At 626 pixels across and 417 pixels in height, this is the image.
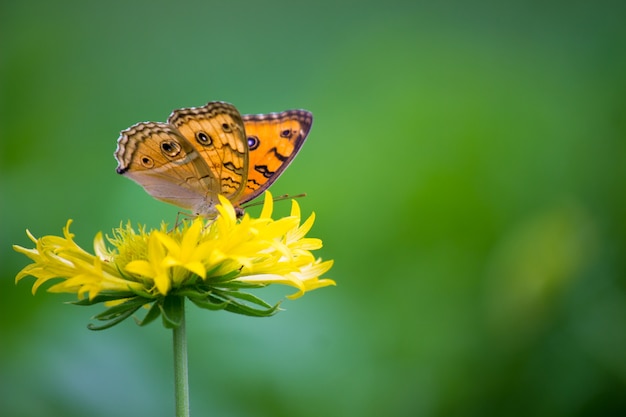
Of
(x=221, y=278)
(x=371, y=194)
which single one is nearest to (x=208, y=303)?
(x=221, y=278)

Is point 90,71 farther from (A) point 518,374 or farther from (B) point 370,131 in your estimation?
(A) point 518,374

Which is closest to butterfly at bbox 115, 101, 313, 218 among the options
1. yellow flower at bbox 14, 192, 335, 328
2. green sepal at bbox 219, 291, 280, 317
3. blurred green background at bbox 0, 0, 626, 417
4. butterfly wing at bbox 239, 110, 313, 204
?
butterfly wing at bbox 239, 110, 313, 204

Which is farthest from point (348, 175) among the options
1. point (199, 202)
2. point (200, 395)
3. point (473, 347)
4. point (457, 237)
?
point (199, 202)

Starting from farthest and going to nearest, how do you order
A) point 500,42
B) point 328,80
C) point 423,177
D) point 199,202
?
point 500,42
point 328,80
point 423,177
point 199,202

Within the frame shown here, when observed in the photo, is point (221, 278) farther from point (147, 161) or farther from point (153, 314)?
point (147, 161)

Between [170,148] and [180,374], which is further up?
[170,148]
